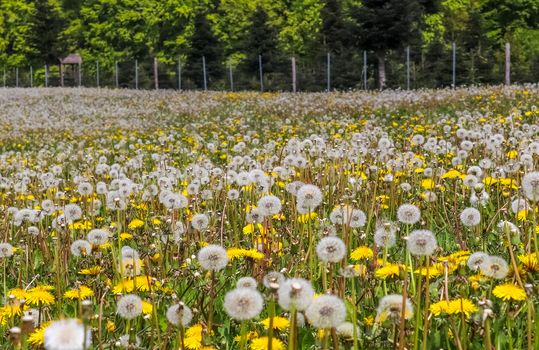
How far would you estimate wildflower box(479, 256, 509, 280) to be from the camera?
1739mm

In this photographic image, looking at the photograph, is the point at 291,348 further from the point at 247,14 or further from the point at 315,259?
the point at 247,14

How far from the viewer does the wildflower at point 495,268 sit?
5.71 feet

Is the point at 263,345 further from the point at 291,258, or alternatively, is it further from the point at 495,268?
the point at 291,258

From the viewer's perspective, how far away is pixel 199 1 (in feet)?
164

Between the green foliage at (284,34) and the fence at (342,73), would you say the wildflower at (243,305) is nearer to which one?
the fence at (342,73)

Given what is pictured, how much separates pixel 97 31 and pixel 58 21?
11.5 ft

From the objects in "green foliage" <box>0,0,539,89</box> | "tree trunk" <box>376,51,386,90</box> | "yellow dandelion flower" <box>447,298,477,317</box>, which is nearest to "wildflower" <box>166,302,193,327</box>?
"yellow dandelion flower" <box>447,298,477,317</box>

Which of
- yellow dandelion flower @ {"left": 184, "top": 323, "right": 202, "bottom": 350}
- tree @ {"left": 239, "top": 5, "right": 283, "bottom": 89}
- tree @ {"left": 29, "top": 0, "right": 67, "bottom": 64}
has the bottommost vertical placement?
yellow dandelion flower @ {"left": 184, "top": 323, "right": 202, "bottom": 350}

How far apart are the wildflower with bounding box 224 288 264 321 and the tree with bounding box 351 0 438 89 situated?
1114 inches

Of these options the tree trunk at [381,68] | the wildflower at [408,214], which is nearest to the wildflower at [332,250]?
the wildflower at [408,214]

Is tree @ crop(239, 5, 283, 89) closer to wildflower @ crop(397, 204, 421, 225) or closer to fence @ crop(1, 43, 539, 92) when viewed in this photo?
fence @ crop(1, 43, 539, 92)

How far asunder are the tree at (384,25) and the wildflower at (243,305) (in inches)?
1114

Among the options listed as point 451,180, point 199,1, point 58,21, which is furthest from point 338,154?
point 58,21

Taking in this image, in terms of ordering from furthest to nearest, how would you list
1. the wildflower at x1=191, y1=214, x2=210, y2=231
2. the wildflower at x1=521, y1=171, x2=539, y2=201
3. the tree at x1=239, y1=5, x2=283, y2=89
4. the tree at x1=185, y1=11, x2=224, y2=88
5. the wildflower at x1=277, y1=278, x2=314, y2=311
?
the tree at x1=185, y1=11, x2=224, y2=88 < the tree at x1=239, y1=5, x2=283, y2=89 < the wildflower at x1=191, y1=214, x2=210, y2=231 < the wildflower at x1=521, y1=171, x2=539, y2=201 < the wildflower at x1=277, y1=278, x2=314, y2=311
